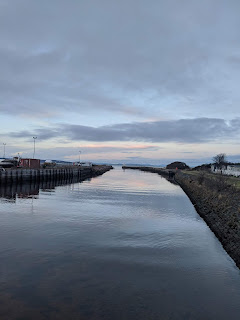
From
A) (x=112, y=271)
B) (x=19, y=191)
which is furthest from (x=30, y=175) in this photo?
(x=112, y=271)

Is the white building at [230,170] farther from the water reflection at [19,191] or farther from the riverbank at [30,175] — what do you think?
the water reflection at [19,191]

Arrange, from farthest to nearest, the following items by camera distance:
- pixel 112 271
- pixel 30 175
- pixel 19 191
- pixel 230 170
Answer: pixel 230 170 < pixel 30 175 < pixel 19 191 < pixel 112 271

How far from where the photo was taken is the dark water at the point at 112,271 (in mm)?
10570

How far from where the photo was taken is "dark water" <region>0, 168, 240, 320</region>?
10.6m

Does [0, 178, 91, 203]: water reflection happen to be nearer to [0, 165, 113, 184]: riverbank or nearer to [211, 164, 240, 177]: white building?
[0, 165, 113, 184]: riverbank

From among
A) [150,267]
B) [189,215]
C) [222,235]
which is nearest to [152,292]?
[150,267]

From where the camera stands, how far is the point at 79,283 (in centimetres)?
1253

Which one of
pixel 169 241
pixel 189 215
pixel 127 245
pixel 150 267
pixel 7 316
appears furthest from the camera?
pixel 189 215

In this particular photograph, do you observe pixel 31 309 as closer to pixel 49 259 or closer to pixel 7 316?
pixel 7 316

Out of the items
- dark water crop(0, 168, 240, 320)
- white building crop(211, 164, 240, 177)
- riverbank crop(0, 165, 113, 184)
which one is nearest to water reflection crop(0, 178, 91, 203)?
riverbank crop(0, 165, 113, 184)

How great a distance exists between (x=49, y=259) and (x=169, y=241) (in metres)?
8.71

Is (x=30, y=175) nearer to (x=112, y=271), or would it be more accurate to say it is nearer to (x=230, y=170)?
(x=112, y=271)

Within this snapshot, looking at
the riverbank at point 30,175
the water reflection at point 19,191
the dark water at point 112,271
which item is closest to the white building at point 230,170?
the riverbank at point 30,175

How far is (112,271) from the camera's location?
14148 mm
